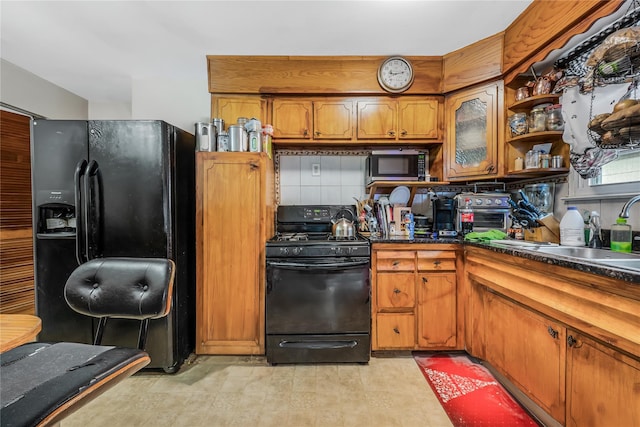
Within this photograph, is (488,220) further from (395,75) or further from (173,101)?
(173,101)

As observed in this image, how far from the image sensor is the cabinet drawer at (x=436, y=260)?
2135 millimetres

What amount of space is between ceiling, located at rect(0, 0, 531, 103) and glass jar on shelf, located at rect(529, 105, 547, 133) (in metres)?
0.66

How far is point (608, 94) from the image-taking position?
160 centimetres

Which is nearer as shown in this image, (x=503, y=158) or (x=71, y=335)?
(x=71, y=335)

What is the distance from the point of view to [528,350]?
1496 millimetres

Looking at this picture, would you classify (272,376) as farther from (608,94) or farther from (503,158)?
(608,94)

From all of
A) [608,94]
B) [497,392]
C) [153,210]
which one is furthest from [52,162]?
[608,94]

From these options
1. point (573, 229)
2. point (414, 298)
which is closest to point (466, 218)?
point (573, 229)

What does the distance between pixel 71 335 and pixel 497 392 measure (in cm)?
290

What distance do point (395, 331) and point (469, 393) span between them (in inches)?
22.8

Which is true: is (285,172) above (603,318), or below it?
above

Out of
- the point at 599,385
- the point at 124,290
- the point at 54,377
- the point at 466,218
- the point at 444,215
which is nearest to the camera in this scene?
the point at 54,377

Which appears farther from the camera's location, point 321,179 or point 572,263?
point 321,179

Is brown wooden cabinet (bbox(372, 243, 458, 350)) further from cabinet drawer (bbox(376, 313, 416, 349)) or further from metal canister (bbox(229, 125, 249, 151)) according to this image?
metal canister (bbox(229, 125, 249, 151))
